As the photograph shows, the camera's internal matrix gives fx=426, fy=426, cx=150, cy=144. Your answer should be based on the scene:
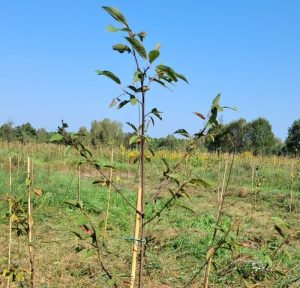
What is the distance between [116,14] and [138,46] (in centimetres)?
10

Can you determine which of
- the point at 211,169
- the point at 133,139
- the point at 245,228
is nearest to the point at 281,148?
the point at 211,169

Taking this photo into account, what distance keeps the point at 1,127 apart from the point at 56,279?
112 feet

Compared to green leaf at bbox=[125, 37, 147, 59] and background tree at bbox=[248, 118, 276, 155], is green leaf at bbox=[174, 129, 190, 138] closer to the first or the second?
green leaf at bbox=[125, 37, 147, 59]

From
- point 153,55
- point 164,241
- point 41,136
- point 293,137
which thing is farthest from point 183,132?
point 41,136

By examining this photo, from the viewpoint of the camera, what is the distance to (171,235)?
19.0 ft

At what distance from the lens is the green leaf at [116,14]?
1.14m

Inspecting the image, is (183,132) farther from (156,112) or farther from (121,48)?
(121,48)

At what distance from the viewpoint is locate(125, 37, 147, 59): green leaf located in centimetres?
116

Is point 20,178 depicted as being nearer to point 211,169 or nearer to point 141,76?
point 211,169

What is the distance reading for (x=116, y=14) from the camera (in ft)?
3.77

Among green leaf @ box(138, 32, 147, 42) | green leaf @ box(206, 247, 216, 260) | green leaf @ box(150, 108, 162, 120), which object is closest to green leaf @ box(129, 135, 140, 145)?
green leaf @ box(150, 108, 162, 120)

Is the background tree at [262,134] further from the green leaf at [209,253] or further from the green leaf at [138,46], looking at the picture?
the green leaf at [138,46]

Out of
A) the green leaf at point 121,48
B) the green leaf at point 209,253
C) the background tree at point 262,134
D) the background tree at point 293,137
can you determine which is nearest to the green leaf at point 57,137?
the green leaf at point 121,48

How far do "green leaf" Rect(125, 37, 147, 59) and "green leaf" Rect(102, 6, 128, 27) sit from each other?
0.15ft
